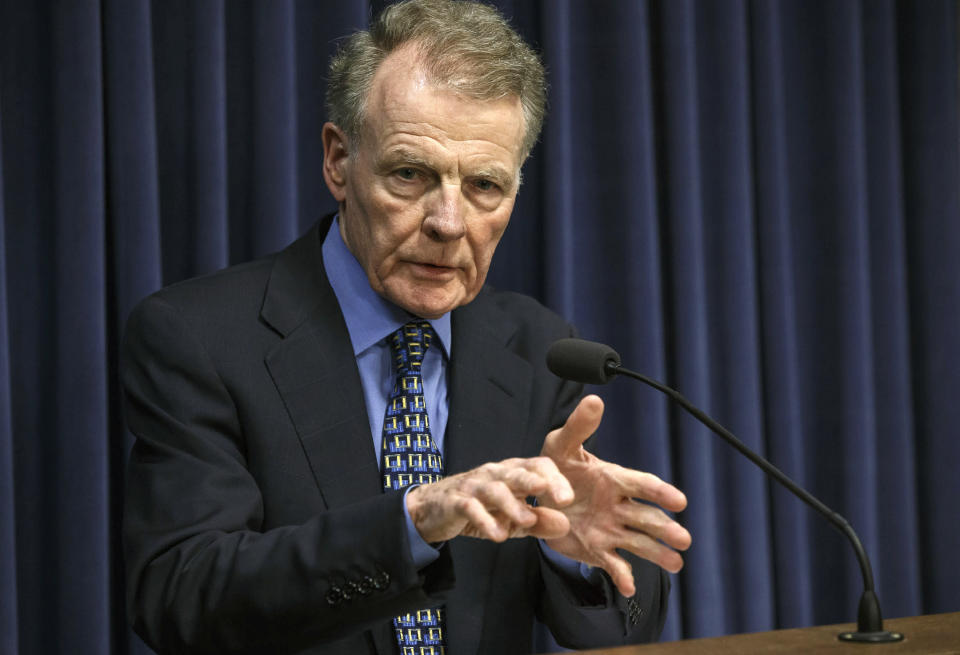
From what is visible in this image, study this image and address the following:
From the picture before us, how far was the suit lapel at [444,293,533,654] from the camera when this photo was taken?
5.83 ft

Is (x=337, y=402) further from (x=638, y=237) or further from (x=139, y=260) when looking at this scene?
(x=638, y=237)

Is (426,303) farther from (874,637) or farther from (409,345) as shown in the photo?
(874,637)

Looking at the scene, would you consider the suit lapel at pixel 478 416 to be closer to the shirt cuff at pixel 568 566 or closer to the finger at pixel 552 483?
the shirt cuff at pixel 568 566

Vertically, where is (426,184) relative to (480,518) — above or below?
above

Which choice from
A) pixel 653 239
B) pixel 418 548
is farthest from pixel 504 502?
pixel 653 239

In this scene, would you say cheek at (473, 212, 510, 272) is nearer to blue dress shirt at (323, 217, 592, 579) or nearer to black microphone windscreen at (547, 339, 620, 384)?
blue dress shirt at (323, 217, 592, 579)

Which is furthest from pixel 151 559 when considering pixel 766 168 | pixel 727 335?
pixel 766 168

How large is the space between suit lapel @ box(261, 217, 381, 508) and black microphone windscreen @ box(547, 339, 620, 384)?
1.39 ft

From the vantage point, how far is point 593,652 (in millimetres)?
1138

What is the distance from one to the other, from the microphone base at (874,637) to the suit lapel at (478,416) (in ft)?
2.37

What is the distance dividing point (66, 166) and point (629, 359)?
1.33 m

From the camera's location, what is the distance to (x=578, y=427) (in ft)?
4.82

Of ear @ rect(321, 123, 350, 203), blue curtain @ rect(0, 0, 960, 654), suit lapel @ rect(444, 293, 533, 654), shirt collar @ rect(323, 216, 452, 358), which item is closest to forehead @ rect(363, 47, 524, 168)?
ear @ rect(321, 123, 350, 203)

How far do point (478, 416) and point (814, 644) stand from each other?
82cm
